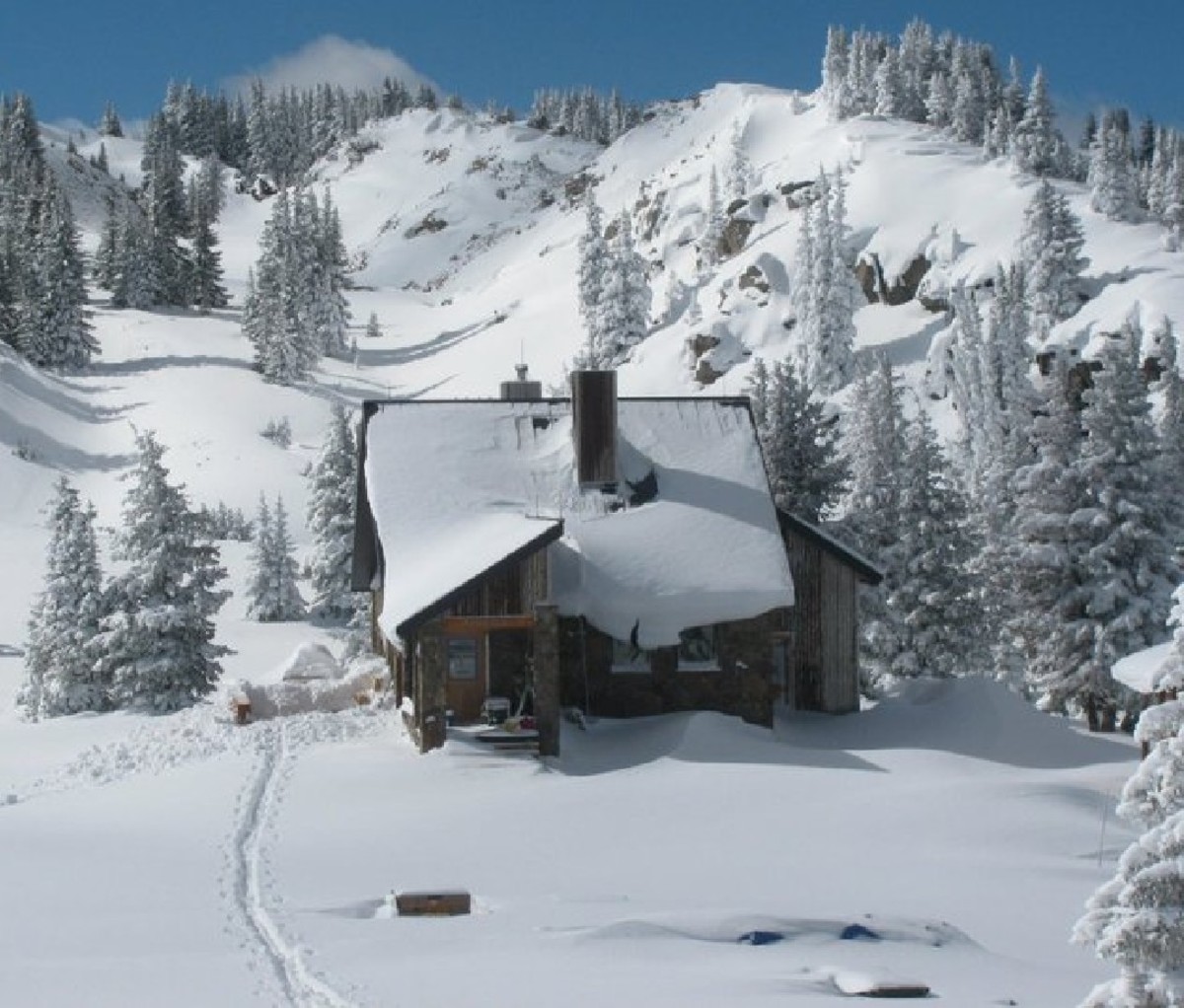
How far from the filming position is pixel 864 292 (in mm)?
104500

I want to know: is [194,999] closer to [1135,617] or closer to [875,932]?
[875,932]

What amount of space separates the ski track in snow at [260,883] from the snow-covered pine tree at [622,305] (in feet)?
243

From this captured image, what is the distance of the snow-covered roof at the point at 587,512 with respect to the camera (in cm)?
2703

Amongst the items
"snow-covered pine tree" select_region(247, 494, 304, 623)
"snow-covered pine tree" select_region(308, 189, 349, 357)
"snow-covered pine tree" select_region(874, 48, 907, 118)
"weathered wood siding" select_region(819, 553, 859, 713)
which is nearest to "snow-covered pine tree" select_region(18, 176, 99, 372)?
Result: "snow-covered pine tree" select_region(308, 189, 349, 357)

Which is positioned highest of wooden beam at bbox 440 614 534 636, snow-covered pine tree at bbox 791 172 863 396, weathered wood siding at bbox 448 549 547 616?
snow-covered pine tree at bbox 791 172 863 396

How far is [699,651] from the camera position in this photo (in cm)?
2833

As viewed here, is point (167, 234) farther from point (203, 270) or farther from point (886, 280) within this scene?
point (886, 280)

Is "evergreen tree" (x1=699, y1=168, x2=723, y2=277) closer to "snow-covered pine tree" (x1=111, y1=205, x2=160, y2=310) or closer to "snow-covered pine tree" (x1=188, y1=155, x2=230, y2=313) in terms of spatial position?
"snow-covered pine tree" (x1=188, y1=155, x2=230, y2=313)

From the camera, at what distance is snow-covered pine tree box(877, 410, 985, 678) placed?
3794 centimetres

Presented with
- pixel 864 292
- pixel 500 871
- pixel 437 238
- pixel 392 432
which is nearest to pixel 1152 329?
pixel 864 292

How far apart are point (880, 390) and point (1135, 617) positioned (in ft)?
103

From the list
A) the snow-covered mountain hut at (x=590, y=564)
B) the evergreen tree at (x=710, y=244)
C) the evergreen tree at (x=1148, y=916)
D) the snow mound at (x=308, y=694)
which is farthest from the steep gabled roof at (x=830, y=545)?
the evergreen tree at (x=710, y=244)

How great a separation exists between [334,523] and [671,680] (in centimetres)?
3024

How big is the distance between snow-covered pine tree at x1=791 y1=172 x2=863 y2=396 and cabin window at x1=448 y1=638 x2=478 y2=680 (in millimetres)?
64503
